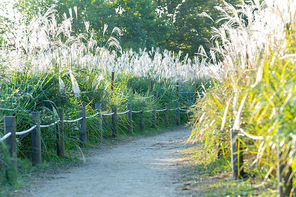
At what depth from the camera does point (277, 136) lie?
2439 millimetres

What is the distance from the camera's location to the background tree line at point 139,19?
23.6 metres

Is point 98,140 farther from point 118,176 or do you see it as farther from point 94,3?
point 94,3

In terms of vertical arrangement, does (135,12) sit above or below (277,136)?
above

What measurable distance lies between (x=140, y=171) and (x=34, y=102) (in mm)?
1910

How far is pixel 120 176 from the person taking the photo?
15.3 ft

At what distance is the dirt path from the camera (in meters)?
3.81

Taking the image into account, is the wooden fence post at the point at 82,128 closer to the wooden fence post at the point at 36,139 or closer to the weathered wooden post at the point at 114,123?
the weathered wooden post at the point at 114,123

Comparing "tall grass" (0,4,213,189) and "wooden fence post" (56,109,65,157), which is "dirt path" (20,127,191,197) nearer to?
"wooden fence post" (56,109,65,157)

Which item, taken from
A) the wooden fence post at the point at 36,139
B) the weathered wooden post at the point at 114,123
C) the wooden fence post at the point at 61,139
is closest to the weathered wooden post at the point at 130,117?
the weathered wooden post at the point at 114,123

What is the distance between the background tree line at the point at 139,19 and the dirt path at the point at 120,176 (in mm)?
15115

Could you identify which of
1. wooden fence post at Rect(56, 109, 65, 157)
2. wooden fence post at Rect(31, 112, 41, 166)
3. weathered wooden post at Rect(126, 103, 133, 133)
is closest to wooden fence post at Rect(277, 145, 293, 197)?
wooden fence post at Rect(31, 112, 41, 166)

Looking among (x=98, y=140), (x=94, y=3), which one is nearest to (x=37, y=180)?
(x=98, y=140)

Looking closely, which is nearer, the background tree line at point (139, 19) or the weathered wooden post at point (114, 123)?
the weathered wooden post at point (114, 123)

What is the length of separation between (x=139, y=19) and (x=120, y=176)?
21.3 metres
